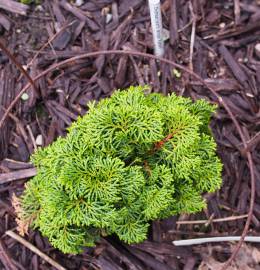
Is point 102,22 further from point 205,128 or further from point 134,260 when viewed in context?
point 134,260

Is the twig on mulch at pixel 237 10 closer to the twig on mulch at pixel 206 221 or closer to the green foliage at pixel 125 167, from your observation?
the green foliage at pixel 125 167

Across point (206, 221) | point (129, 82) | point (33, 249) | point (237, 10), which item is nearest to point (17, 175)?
point (33, 249)

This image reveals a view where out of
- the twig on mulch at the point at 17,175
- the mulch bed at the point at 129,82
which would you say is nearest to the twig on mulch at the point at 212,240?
the mulch bed at the point at 129,82

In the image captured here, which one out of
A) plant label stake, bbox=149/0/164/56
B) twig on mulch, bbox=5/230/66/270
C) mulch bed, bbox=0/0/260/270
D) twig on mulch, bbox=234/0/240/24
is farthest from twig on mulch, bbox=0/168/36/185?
twig on mulch, bbox=234/0/240/24

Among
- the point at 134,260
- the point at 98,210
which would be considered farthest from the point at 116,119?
the point at 134,260

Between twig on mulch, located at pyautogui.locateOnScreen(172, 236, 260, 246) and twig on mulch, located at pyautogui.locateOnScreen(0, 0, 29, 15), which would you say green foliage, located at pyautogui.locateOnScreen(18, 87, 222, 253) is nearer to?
twig on mulch, located at pyautogui.locateOnScreen(172, 236, 260, 246)

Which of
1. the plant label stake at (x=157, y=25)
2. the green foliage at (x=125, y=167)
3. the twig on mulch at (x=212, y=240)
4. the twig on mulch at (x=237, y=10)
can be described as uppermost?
the twig on mulch at (x=237, y=10)
